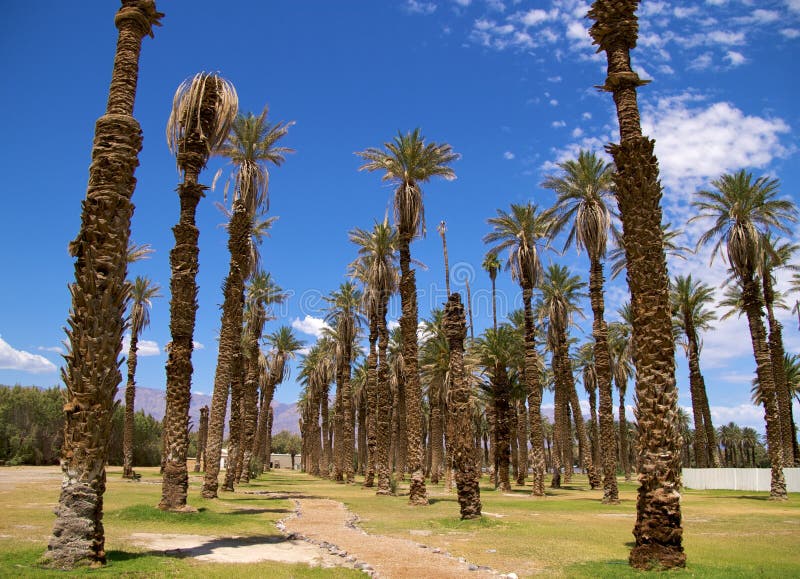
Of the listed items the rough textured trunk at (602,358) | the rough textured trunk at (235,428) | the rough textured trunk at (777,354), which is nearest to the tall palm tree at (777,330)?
the rough textured trunk at (777,354)

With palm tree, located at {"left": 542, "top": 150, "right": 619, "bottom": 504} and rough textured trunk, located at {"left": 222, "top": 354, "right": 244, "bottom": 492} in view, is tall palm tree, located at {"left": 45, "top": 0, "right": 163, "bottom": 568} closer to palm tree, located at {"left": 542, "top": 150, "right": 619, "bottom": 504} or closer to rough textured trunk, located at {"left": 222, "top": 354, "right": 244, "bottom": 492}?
rough textured trunk, located at {"left": 222, "top": 354, "right": 244, "bottom": 492}

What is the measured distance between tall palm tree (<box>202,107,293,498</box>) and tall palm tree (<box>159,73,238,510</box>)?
15.1 feet

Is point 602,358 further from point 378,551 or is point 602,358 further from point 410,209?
point 378,551

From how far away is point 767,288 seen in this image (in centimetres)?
4016

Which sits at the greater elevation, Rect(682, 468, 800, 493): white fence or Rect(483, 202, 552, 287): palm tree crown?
Rect(483, 202, 552, 287): palm tree crown

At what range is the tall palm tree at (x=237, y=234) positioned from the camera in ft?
89.1

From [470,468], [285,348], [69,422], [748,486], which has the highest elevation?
[285,348]

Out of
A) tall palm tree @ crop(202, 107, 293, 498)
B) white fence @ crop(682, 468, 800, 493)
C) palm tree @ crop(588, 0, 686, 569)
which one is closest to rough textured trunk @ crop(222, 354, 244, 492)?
tall palm tree @ crop(202, 107, 293, 498)

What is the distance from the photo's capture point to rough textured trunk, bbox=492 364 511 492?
41.5 meters

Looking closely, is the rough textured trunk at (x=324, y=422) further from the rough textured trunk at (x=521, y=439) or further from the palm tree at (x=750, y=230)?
the palm tree at (x=750, y=230)

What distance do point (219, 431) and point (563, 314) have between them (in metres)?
30.6

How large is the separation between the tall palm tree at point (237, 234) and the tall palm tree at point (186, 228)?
15.1ft

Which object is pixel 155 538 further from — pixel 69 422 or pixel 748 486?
pixel 748 486

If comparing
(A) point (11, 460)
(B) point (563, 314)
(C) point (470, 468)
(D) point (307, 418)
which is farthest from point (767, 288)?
(A) point (11, 460)
